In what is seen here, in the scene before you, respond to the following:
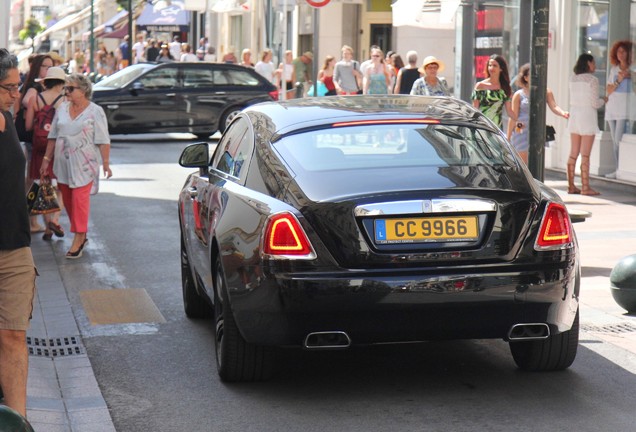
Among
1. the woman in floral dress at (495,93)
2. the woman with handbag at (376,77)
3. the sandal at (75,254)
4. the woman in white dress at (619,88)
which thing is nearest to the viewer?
the sandal at (75,254)

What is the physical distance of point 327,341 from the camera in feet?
20.7

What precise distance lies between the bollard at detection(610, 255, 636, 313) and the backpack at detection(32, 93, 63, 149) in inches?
242

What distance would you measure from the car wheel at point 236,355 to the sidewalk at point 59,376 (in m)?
0.65

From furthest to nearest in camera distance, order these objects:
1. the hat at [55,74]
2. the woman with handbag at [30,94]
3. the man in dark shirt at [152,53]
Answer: the man in dark shirt at [152,53] → the woman with handbag at [30,94] → the hat at [55,74]

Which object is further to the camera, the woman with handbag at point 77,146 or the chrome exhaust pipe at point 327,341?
the woman with handbag at point 77,146

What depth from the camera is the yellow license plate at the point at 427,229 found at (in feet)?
20.6

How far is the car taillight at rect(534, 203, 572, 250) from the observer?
645 cm

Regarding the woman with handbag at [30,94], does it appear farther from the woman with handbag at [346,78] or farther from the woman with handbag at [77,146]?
the woman with handbag at [346,78]

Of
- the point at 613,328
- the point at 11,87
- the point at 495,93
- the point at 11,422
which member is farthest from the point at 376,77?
the point at 11,422

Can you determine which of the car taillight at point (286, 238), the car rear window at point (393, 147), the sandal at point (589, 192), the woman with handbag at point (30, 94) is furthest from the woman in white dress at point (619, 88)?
the car taillight at point (286, 238)

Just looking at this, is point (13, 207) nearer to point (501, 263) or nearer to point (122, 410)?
point (122, 410)

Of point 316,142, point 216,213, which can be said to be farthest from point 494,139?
point 216,213

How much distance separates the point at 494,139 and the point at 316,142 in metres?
0.96

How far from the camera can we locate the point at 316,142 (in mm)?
6980
